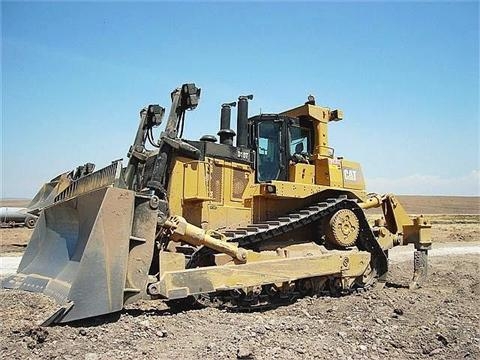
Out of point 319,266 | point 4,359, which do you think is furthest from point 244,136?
point 4,359

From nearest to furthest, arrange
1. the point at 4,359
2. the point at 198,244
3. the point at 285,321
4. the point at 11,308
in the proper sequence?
the point at 4,359 < the point at 11,308 < the point at 285,321 < the point at 198,244

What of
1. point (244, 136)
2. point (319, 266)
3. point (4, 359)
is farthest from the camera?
point (244, 136)

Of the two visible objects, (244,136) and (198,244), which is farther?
(244,136)

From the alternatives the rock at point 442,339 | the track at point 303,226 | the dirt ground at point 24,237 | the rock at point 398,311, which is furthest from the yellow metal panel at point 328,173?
the dirt ground at point 24,237

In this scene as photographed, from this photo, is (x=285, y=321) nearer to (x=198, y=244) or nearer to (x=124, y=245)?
(x=198, y=244)

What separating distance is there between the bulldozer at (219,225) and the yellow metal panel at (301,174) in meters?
0.02

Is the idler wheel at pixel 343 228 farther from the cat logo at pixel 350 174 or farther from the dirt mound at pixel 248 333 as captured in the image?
the dirt mound at pixel 248 333

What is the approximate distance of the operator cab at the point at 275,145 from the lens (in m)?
9.00

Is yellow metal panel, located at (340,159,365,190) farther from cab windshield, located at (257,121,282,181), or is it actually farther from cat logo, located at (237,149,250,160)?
cat logo, located at (237,149,250,160)

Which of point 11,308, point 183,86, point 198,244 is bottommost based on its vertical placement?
point 11,308

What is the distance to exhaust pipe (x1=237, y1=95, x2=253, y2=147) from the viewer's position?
8.88 meters

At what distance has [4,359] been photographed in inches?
178

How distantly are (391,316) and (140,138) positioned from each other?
4.79 metres

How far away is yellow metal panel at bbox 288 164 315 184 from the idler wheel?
2.85ft
